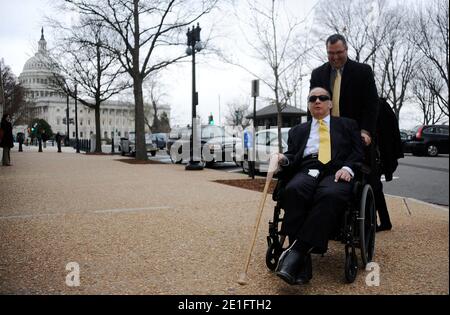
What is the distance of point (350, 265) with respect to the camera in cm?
343

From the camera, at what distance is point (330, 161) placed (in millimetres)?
3795

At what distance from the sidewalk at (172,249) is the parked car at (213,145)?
9956mm

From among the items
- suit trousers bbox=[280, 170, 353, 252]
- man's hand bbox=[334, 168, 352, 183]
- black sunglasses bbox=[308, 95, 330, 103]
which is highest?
black sunglasses bbox=[308, 95, 330, 103]

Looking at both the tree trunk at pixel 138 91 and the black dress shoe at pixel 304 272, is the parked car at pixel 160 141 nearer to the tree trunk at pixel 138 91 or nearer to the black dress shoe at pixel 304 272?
the tree trunk at pixel 138 91

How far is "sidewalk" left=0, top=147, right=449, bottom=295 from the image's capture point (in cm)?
335

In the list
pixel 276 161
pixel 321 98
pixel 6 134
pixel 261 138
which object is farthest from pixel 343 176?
pixel 6 134

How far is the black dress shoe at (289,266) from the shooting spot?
3057 millimetres

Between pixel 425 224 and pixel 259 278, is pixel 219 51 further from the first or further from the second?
pixel 259 278

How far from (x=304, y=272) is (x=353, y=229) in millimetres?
560

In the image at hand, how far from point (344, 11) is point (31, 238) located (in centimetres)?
2508

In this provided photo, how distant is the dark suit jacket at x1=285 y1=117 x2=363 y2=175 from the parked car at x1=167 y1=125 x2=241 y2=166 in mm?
13465

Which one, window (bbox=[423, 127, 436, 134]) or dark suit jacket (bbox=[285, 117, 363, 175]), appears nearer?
dark suit jacket (bbox=[285, 117, 363, 175])

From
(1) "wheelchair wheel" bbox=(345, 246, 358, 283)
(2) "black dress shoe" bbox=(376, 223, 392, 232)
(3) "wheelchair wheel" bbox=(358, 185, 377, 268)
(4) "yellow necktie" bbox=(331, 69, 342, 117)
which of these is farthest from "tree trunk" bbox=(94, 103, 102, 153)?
(1) "wheelchair wheel" bbox=(345, 246, 358, 283)

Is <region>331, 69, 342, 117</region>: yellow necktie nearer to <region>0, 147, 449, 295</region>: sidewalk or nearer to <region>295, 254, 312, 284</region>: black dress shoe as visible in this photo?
<region>0, 147, 449, 295</region>: sidewalk
